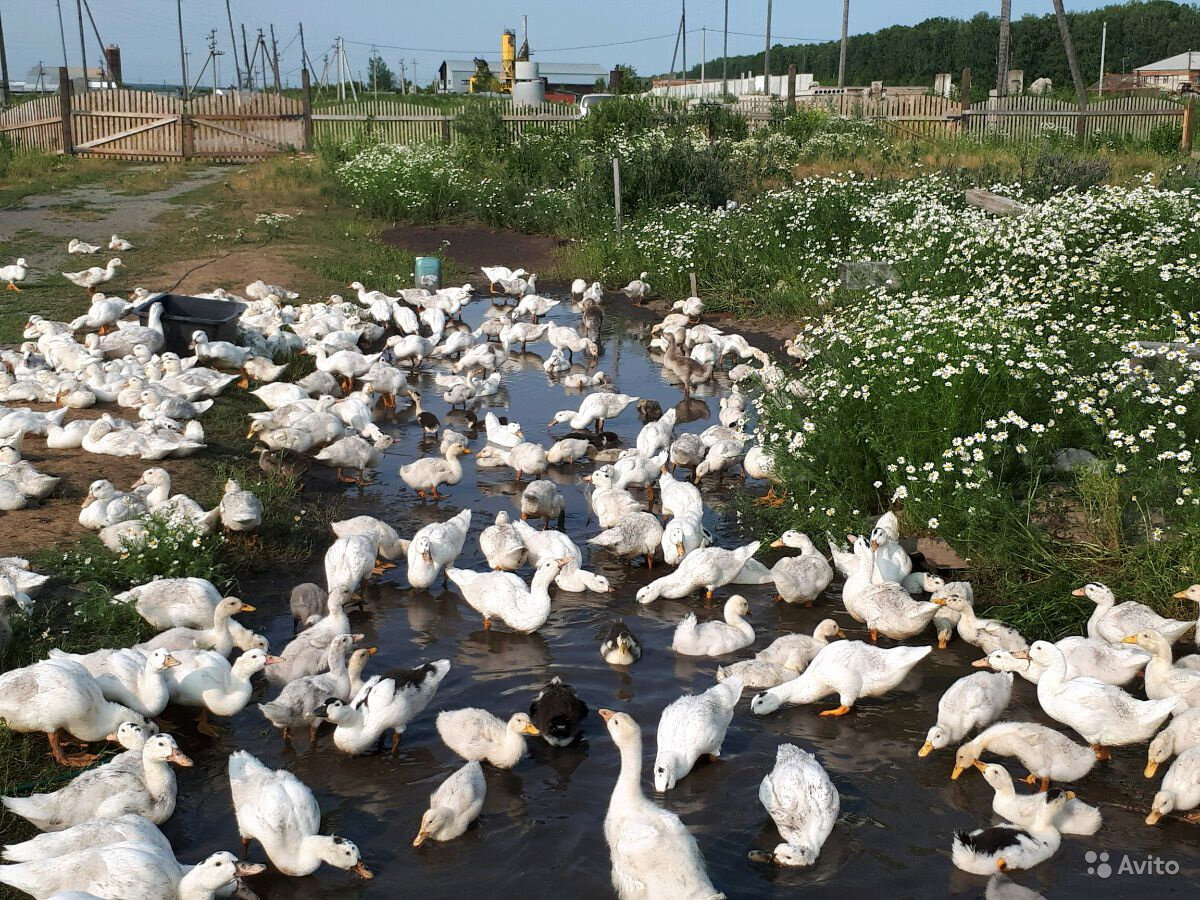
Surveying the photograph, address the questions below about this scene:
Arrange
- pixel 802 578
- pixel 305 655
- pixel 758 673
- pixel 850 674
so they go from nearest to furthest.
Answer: pixel 850 674
pixel 305 655
pixel 758 673
pixel 802 578

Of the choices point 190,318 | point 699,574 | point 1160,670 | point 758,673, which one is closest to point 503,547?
point 699,574

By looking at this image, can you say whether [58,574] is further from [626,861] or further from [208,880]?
[626,861]

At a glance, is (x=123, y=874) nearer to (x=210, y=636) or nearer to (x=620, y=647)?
(x=210, y=636)

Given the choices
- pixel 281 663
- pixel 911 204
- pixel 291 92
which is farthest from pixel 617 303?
pixel 291 92

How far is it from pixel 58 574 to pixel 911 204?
11.8m

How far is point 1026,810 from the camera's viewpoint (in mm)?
5152

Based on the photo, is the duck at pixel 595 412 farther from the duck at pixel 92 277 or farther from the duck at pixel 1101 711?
Result: the duck at pixel 92 277

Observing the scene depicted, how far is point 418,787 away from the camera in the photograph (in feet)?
19.0

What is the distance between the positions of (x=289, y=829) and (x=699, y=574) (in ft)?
11.6

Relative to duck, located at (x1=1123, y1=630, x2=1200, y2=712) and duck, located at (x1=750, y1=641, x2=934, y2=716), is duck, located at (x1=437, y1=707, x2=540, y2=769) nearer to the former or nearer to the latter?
duck, located at (x1=750, y1=641, x2=934, y2=716)

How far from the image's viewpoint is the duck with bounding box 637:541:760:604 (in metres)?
7.75

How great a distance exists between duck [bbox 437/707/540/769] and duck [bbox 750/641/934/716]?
4.65 feet

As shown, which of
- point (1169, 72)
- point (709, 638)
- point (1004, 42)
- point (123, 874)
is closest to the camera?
point (123, 874)

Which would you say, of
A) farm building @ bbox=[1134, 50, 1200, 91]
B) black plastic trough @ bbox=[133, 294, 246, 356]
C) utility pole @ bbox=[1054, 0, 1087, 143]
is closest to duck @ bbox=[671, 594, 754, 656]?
black plastic trough @ bbox=[133, 294, 246, 356]
